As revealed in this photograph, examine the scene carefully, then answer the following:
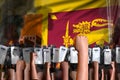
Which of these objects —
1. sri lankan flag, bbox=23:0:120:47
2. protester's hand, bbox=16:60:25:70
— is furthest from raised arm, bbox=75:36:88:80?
sri lankan flag, bbox=23:0:120:47

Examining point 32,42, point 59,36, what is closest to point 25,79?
point 32,42

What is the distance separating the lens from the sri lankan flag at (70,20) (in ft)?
5.09

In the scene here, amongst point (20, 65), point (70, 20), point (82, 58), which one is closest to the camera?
point (82, 58)

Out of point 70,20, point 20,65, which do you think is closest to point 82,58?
point 20,65

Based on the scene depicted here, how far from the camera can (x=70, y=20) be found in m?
1.60

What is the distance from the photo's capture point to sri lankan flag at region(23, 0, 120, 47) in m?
1.55

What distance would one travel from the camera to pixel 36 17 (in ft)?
5.40

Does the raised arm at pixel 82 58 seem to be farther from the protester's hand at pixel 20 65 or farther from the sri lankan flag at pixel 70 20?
the sri lankan flag at pixel 70 20

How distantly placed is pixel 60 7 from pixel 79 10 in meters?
0.09

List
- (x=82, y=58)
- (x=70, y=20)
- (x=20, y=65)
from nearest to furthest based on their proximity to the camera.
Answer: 1. (x=82, y=58)
2. (x=20, y=65)
3. (x=70, y=20)

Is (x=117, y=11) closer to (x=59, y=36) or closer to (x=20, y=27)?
(x=59, y=36)

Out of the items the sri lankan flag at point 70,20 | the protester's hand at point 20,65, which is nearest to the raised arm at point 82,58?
the protester's hand at point 20,65

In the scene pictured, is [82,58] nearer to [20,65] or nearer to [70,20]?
[20,65]

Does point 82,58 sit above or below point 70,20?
below
